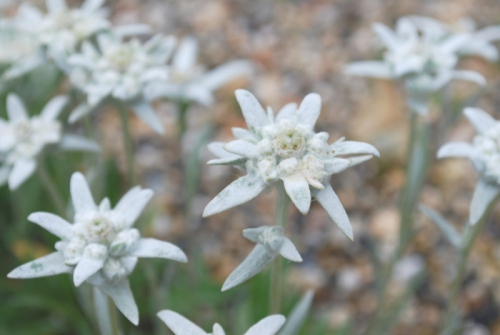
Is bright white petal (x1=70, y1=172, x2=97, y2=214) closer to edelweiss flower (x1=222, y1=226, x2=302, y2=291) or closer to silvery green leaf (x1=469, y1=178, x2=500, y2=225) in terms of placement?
edelweiss flower (x1=222, y1=226, x2=302, y2=291)

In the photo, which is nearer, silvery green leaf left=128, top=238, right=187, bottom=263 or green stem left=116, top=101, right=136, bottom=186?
silvery green leaf left=128, top=238, right=187, bottom=263

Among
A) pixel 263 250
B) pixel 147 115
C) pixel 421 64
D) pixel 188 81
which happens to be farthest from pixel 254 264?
pixel 188 81

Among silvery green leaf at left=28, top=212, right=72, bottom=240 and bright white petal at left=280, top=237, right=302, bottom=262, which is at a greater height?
silvery green leaf at left=28, top=212, right=72, bottom=240

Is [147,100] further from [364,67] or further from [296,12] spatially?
[296,12]

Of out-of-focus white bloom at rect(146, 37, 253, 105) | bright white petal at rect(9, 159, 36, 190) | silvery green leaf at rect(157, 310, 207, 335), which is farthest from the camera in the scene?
out-of-focus white bloom at rect(146, 37, 253, 105)

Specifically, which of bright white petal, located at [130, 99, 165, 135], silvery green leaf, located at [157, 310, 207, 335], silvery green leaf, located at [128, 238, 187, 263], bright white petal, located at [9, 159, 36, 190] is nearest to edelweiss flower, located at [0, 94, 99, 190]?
bright white petal, located at [9, 159, 36, 190]

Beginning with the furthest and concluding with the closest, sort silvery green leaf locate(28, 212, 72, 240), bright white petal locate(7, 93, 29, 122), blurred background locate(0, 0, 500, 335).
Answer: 1. blurred background locate(0, 0, 500, 335)
2. bright white petal locate(7, 93, 29, 122)
3. silvery green leaf locate(28, 212, 72, 240)

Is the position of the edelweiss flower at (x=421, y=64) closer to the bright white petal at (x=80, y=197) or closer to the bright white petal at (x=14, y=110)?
the bright white petal at (x=80, y=197)
